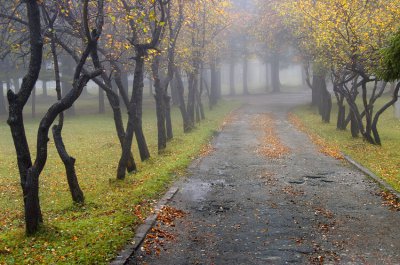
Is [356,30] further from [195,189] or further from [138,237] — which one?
[138,237]

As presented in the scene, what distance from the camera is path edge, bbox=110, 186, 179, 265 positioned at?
7.36 metres

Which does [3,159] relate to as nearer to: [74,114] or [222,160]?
[222,160]

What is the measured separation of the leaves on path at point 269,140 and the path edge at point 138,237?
8375mm

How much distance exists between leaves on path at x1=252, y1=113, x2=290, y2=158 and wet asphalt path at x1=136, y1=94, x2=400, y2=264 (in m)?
1.70

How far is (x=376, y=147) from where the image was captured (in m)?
19.7

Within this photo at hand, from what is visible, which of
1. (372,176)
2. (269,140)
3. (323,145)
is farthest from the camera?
(269,140)

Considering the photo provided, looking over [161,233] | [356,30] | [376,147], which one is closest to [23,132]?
[161,233]

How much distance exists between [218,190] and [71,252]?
581 cm

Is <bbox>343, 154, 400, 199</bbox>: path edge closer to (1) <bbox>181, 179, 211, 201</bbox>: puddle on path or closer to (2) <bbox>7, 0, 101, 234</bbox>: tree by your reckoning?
(1) <bbox>181, 179, 211, 201</bbox>: puddle on path

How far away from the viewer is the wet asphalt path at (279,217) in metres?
7.73

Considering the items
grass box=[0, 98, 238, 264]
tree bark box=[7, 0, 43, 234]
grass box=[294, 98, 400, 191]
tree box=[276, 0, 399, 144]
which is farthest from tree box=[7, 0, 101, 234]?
tree box=[276, 0, 399, 144]

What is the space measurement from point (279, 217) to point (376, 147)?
11.5m

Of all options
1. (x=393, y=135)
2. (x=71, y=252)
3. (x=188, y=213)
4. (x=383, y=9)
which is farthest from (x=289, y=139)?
(x=71, y=252)

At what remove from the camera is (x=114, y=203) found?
35.6 ft
